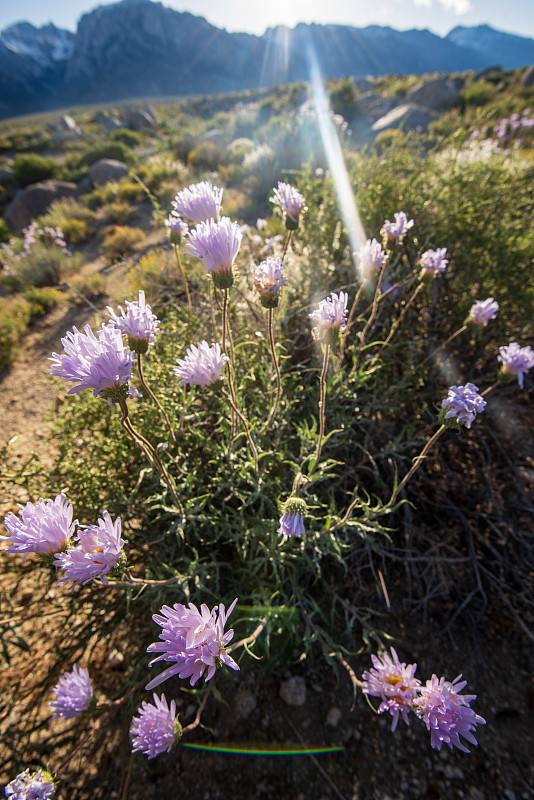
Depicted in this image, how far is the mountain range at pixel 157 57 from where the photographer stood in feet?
268

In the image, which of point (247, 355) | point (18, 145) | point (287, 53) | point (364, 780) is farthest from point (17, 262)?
point (287, 53)

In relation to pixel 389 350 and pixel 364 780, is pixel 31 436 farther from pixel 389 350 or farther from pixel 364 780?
pixel 364 780

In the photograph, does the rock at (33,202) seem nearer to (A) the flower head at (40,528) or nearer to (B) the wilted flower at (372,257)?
(B) the wilted flower at (372,257)

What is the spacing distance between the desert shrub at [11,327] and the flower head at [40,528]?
3841mm

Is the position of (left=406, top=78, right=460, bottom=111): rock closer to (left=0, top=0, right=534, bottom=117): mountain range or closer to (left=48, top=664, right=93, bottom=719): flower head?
(left=48, top=664, right=93, bottom=719): flower head

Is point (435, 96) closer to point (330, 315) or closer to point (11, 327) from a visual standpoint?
point (11, 327)

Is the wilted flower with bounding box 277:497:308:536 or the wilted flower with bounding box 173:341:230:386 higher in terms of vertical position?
the wilted flower with bounding box 173:341:230:386

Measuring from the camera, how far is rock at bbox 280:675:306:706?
174 cm

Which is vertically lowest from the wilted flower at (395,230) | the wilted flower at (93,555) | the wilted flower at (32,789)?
the wilted flower at (32,789)

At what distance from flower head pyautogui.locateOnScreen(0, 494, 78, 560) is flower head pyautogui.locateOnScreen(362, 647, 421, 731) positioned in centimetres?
116

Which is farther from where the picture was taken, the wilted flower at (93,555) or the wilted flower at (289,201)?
the wilted flower at (289,201)

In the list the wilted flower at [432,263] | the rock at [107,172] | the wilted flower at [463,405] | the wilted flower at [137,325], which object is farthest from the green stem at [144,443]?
the rock at [107,172]

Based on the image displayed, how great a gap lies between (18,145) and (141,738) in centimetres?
3395

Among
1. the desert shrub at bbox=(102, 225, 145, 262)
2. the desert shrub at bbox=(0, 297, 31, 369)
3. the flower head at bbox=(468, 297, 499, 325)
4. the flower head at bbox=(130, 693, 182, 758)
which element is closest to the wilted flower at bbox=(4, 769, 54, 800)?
the flower head at bbox=(130, 693, 182, 758)
